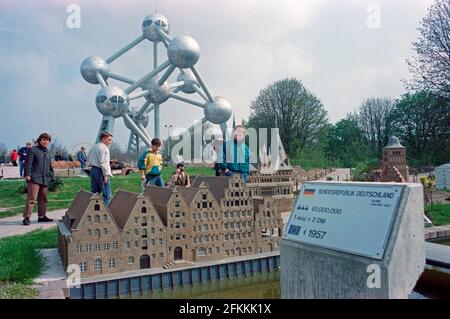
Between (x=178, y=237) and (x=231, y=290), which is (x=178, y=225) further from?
(x=231, y=290)

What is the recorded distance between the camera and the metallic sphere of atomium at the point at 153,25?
32625mm

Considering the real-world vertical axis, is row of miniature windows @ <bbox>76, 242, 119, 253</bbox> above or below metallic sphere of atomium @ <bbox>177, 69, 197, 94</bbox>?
below

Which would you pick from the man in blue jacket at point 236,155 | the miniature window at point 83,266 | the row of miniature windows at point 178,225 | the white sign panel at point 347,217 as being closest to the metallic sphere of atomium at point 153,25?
the man in blue jacket at point 236,155

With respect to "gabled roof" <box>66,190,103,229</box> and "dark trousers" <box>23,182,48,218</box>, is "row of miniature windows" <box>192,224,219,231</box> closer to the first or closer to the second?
"gabled roof" <box>66,190,103,229</box>

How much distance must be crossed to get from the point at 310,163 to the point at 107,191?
93.1ft

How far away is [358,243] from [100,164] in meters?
5.64

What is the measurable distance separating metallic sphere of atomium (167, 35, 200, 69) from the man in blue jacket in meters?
20.4

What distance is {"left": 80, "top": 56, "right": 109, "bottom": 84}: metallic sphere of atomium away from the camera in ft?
98.8

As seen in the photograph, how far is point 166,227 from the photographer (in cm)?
814

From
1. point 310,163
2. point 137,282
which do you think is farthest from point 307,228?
point 310,163

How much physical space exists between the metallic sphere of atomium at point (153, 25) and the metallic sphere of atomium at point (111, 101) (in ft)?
24.2

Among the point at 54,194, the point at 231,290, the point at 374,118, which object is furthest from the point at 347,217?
the point at 374,118

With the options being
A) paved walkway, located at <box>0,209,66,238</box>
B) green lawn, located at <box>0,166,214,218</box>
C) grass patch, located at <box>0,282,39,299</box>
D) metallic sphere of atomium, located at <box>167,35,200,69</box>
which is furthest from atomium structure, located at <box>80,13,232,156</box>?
grass patch, located at <box>0,282,39,299</box>
